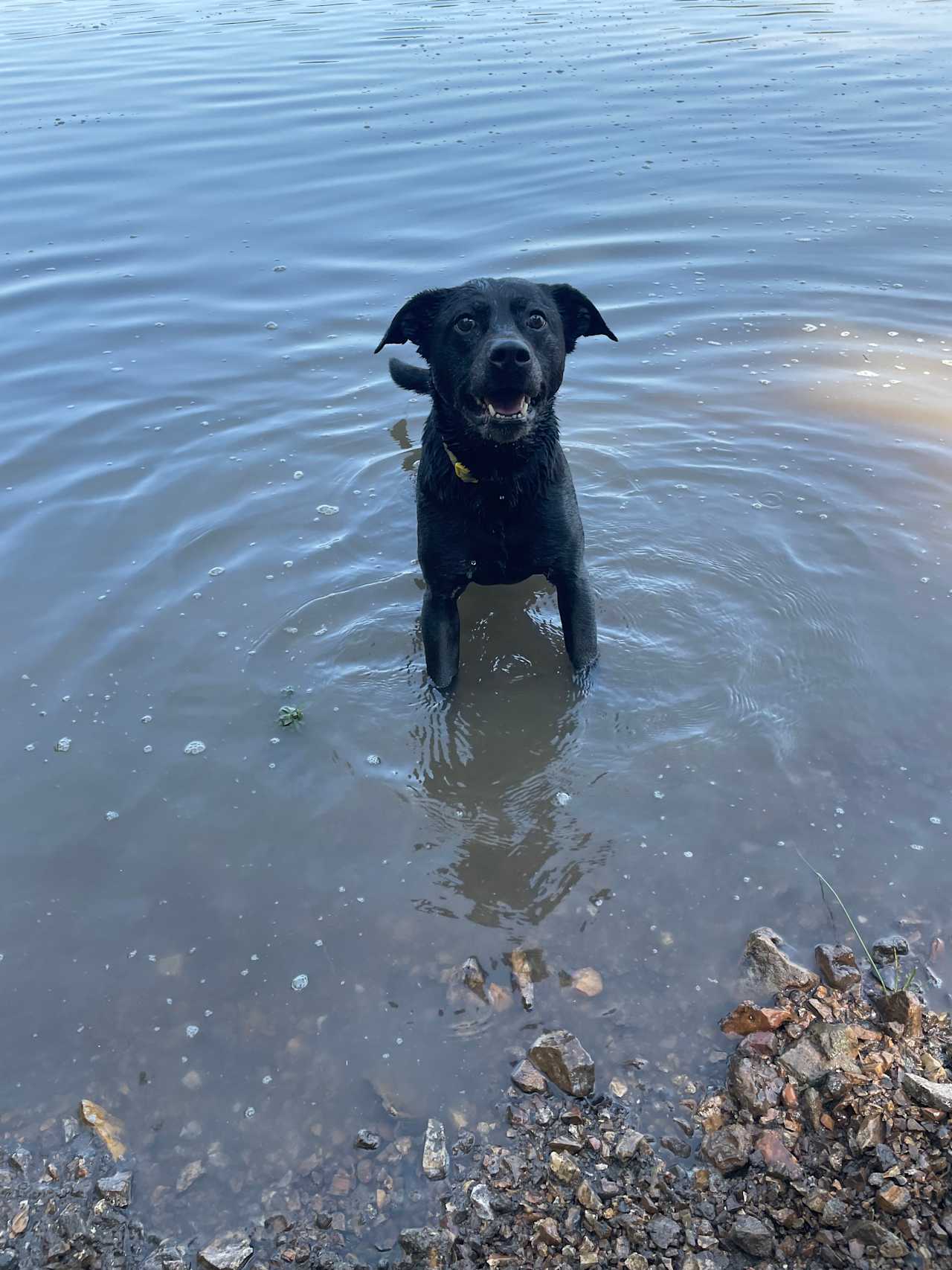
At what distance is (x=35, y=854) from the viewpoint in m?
4.28

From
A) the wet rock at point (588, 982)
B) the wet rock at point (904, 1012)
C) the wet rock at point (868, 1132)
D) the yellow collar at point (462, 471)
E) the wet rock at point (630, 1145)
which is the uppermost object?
the yellow collar at point (462, 471)

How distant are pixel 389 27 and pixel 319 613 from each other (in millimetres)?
16953

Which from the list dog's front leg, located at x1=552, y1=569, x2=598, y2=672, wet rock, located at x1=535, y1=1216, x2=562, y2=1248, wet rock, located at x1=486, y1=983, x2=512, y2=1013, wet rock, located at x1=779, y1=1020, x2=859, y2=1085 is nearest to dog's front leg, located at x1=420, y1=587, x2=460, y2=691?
dog's front leg, located at x1=552, y1=569, x2=598, y2=672

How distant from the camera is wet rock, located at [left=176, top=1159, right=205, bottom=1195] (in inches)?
121

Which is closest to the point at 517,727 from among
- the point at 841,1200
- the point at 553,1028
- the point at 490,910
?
the point at 490,910

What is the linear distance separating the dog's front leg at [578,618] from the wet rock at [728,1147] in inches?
93.1

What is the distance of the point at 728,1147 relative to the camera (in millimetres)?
2934

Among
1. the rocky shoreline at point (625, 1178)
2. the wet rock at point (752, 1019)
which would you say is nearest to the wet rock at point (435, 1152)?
the rocky shoreline at point (625, 1178)

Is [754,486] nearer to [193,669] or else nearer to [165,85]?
[193,669]

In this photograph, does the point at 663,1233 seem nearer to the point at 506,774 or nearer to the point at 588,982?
the point at 588,982

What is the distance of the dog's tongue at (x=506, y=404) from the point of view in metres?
4.20

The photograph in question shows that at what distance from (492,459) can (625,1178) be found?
2.84 meters

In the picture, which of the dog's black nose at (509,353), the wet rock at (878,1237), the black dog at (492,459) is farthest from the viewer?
the black dog at (492,459)

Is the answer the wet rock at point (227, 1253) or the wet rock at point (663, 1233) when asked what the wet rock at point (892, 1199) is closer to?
the wet rock at point (663, 1233)
